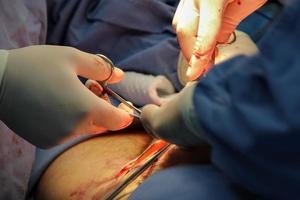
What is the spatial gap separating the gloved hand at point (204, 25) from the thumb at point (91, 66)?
0.19 meters

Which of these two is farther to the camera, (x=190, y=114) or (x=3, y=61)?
(x=3, y=61)

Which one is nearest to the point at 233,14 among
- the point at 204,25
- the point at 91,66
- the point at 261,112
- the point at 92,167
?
the point at 204,25

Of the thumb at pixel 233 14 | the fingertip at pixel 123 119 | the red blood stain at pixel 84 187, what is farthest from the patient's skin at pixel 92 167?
the thumb at pixel 233 14

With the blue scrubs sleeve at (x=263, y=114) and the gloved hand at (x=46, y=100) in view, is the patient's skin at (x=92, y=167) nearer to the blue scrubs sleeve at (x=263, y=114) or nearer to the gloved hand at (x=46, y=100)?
the gloved hand at (x=46, y=100)

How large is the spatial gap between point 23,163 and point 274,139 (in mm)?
779

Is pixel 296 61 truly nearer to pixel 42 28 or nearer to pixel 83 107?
pixel 83 107

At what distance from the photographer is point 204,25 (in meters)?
1.02

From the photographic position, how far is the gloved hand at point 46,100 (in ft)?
2.82

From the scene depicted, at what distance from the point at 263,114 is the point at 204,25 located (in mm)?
550

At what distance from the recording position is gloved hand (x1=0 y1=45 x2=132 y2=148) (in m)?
0.86

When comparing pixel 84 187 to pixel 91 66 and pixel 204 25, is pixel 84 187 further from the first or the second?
pixel 204 25

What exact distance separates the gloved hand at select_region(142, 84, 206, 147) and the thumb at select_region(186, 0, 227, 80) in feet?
0.86

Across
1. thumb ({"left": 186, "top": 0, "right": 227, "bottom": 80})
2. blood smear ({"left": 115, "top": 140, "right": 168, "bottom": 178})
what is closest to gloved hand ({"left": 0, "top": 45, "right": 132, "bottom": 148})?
blood smear ({"left": 115, "top": 140, "right": 168, "bottom": 178})

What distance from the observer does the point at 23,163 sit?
1118mm
